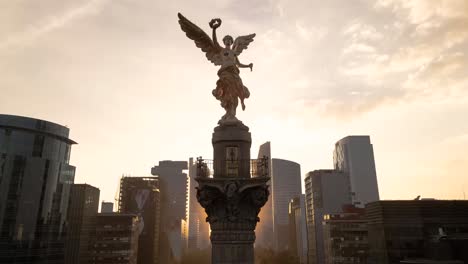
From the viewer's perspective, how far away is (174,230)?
570ft

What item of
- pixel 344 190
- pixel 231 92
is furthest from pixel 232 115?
pixel 344 190

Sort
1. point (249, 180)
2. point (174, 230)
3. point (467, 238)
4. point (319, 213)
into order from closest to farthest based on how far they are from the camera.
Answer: point (249, 180) < point (467, 238) < point (319, 213) < point (174, 230)

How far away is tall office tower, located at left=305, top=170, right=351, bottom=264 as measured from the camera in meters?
136

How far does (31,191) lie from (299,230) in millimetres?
132201

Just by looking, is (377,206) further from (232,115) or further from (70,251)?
(70,251)

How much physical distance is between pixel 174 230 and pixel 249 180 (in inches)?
6717

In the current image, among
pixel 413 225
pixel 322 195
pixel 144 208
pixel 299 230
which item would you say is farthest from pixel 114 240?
pixel 299 230

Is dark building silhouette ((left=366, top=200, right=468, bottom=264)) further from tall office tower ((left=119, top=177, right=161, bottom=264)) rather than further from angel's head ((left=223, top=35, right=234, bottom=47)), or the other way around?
tall office tower ((left=119, top=177, right=161, bottom=264))

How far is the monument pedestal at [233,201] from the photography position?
45.2 ft

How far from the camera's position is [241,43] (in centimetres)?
1691

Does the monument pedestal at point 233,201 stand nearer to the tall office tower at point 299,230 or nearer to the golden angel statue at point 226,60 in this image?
the golden angel statue at point 226,60

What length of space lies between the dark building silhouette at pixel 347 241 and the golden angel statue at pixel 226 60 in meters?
91.6

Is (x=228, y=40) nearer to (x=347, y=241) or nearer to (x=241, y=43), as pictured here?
(x=241, y=43)

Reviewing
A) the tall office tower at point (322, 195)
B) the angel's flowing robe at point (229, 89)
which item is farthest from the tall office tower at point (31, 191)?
the tall office tower at point (322, 195)
